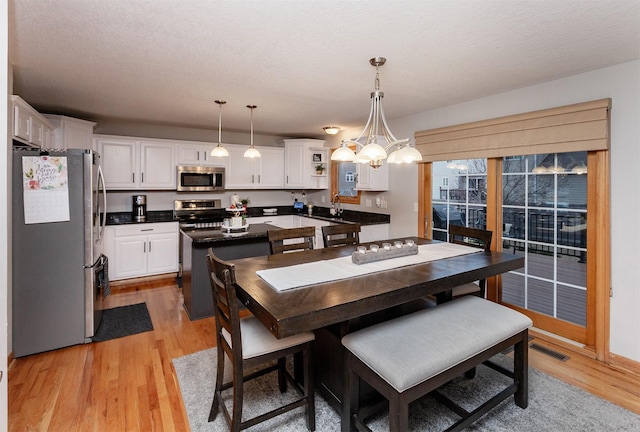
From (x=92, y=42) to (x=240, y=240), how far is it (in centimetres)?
205

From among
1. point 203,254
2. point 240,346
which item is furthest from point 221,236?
point 240,346

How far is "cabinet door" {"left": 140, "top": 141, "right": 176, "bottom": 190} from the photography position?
4.83m

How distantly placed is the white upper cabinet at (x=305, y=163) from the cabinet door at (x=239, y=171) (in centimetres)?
63

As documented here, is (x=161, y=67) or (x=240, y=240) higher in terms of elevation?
(x=161, y=67)

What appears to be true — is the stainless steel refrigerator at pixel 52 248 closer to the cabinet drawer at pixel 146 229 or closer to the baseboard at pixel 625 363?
the cabinet drawer at pixel 146 229

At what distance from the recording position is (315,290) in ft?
5.57

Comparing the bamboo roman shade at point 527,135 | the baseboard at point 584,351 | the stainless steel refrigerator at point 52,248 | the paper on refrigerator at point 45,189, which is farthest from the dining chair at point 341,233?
the paper on refrigerator at point 45,189

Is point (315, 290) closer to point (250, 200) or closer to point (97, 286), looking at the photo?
point (97, 286)

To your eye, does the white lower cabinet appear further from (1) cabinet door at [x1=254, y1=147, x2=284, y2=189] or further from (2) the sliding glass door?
(2) the sliding glass door

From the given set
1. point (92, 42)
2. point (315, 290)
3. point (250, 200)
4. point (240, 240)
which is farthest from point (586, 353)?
point (250, 200)

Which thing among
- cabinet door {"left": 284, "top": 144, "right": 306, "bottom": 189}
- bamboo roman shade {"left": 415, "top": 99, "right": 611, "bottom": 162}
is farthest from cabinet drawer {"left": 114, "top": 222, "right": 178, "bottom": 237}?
bamboo roman shade {"left": 415, "top": 99, "right": 611, "bottom": 162}

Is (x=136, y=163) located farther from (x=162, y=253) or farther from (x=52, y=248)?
(x=52, y=248)

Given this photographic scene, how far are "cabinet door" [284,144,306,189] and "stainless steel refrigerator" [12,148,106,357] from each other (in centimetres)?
335

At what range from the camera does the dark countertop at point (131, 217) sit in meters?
4.50
